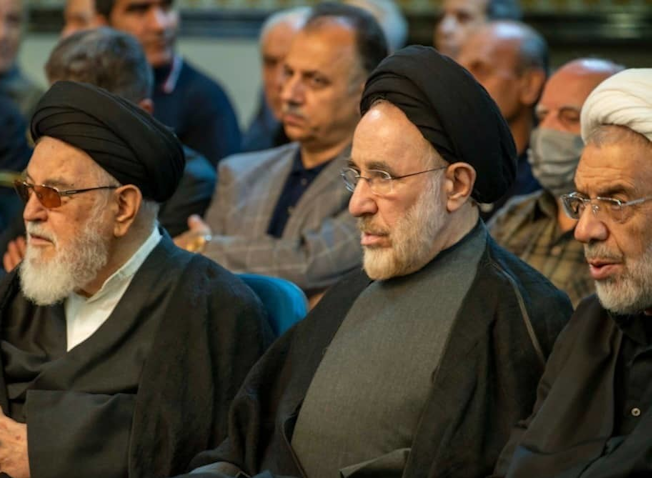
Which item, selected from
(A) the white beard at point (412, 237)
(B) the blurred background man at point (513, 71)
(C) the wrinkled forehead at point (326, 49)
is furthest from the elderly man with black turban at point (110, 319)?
(B) the blurred background man at point (513, 71)

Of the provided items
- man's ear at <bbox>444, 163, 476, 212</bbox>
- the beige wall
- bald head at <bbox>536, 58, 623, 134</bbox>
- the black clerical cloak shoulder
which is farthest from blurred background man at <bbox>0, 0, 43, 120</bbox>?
man's ear at <bbox>444, 163, 476, 212</bbox>

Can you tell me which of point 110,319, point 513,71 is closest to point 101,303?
point 110,319

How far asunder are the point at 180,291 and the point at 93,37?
4.81 ft

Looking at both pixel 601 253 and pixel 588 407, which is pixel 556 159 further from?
pixel 588 407

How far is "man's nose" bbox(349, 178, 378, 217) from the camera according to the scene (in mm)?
3900

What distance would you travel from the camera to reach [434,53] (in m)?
3.93

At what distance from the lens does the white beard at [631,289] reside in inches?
137

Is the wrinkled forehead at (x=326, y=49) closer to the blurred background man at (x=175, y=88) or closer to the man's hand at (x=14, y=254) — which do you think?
the blurred background man at (x=175, y=88)

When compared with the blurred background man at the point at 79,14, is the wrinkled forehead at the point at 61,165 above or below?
above

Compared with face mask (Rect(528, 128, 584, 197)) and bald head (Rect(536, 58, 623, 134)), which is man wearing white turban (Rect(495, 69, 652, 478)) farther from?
bald head (Rect(536, 58, 623, 134))

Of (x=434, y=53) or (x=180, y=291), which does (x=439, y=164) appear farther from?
(x=180, y=291)

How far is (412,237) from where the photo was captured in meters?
3.88

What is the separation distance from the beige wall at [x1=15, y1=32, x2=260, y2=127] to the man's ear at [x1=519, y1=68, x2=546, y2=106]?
147 inches

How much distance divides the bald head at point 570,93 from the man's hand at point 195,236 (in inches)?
53.4
